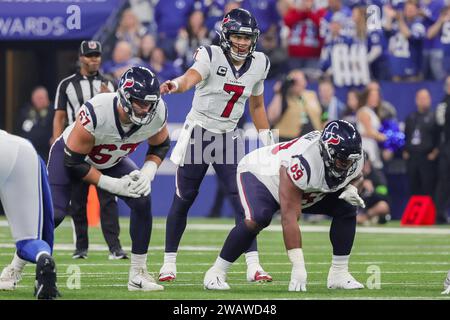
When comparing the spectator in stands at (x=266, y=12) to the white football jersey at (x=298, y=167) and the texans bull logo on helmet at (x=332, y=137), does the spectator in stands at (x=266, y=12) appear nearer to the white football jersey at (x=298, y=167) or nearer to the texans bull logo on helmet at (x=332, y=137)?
the white football jersey at (x=298, y=167)

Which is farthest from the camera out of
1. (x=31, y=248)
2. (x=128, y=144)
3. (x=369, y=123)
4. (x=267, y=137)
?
(x=369, y=123)

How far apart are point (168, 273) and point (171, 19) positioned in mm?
9958

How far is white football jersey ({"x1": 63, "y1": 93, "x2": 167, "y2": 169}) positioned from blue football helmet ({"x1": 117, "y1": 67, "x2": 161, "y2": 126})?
21 centimetres

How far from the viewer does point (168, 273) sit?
382 inches

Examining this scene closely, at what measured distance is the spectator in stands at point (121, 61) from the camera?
17859 mm

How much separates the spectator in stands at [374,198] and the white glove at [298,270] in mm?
8605

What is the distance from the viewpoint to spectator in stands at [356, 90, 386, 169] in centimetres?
1744

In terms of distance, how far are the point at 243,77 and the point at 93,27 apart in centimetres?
972

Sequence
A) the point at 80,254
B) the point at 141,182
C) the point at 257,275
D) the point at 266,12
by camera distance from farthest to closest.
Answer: the point at 266,12, the point at 80,254, the point at 257,275, the point at 141,182

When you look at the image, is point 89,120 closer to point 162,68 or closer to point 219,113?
point 219,113

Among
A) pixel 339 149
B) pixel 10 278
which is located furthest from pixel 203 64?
pixel 10 278

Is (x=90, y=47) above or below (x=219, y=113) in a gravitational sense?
above

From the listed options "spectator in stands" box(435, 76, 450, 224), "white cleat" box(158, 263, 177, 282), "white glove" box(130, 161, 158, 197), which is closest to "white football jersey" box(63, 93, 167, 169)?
"white glove" box(130, 161, 158, 197)
